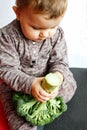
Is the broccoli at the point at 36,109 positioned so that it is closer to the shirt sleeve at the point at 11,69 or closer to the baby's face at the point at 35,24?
the shirt sleeve at the point at 11,69

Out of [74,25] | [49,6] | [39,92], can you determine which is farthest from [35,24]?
[74,25]

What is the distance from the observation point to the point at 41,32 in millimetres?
777

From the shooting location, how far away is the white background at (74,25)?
1169 mm

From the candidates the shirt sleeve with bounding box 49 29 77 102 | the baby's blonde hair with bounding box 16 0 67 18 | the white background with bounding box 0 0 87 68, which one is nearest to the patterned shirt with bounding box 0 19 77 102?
the shirt sleeve with bounding box 49 29 77 102

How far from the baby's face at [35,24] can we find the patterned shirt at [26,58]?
0.04m

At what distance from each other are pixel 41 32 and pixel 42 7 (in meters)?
0.07

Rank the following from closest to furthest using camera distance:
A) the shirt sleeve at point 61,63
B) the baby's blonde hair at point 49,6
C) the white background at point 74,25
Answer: the baby's blonde hair at point 49,6 → the shirt sleeve at point 61,63 → the white background at point 74,25

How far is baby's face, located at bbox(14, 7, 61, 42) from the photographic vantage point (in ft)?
2.45

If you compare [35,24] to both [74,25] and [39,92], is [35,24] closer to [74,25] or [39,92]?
[39,92]

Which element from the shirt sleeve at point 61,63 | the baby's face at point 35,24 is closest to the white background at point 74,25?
the shirt sleeve at point 61,63

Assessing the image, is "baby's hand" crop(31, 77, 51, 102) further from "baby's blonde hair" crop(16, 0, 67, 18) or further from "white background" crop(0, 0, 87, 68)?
"white background" crop(0, 0, 87, 68)

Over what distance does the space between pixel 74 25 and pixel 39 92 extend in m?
0.48

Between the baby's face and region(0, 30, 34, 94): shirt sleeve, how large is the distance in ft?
0.19

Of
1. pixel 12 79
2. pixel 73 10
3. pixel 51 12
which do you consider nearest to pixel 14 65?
pixel 12 79
